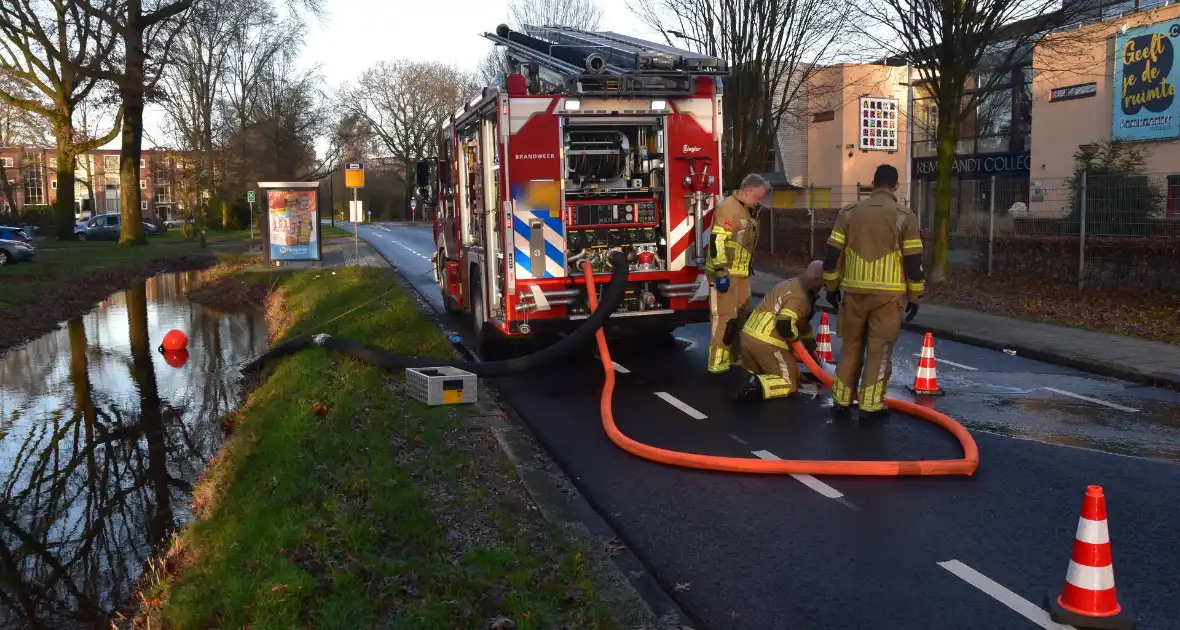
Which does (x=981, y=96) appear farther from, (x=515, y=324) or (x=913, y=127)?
(x=913, y=127)

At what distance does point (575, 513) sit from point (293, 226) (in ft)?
73.6

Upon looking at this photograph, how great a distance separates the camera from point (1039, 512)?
561 centimetres

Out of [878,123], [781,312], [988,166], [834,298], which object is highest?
[878,123]

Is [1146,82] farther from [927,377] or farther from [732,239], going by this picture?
[732,239]

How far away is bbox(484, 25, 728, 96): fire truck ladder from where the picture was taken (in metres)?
9.83

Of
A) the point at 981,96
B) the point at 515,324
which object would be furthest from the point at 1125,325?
the point at 515,324

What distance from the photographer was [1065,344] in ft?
38.1

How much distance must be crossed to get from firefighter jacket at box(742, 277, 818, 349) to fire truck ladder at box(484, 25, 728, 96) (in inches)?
106

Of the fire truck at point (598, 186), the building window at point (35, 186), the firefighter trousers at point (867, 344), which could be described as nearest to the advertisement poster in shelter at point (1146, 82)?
the fire truck at point (598, 186)

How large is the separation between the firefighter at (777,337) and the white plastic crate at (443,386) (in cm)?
240

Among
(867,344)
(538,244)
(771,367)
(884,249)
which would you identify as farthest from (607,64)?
(867,344)

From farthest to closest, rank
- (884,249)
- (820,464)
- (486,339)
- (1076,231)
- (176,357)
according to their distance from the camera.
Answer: (1076,231), (176,357), (486,339), (884,249), (820,464)

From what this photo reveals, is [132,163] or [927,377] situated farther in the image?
[132,163]

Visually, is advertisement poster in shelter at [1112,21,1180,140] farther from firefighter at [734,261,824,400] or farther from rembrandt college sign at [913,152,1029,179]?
firefighter at [734,261,824,400]
